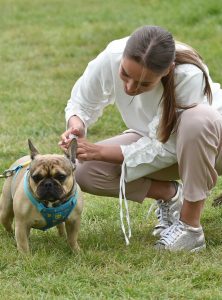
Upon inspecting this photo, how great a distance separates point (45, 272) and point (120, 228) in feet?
3.15

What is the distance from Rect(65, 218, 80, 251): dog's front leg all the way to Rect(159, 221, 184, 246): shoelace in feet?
1.73

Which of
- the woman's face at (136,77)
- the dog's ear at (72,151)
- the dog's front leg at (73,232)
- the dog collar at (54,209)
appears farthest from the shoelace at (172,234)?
the woman's face at (136,77)

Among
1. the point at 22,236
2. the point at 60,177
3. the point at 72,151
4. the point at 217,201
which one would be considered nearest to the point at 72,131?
the point at 72,151

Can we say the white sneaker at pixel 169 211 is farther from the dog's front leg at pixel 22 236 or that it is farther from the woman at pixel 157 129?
the dog's front leg at pixel 22 236

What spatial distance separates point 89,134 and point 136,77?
3.09 m

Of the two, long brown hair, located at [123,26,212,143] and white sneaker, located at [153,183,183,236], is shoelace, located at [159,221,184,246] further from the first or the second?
long brown hair, located at [123,26,212,143]

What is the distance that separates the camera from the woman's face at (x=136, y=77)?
4344mm

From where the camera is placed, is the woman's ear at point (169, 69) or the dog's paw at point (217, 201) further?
the dog's paw at point (217, 201)

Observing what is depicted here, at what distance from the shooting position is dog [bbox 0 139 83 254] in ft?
14.2

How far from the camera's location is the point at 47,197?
14.1 feet

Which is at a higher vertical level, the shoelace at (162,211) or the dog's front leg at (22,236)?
the dog's front leg at (22,236)

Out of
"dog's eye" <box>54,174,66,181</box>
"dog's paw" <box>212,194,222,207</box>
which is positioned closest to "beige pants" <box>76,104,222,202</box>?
"dog's eye" <box>54,174,66,181</box>

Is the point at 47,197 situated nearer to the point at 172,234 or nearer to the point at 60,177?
the point at 60,177

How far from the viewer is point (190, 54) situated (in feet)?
15.1
